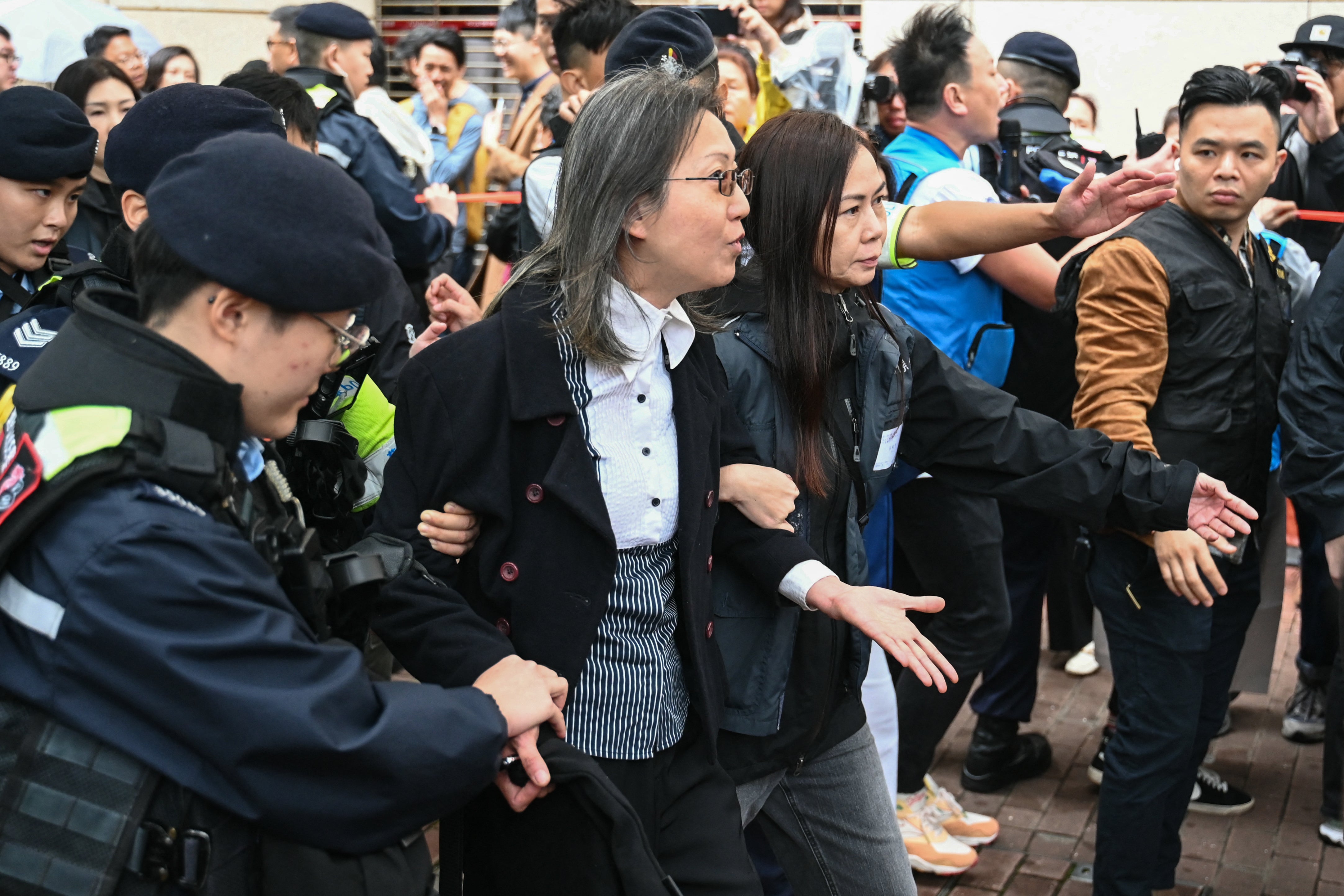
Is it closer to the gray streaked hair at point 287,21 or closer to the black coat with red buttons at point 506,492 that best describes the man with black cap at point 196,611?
the black coat with red buttons at point 506,492

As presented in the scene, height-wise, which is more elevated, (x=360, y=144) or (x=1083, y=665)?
(x=360, y=144)

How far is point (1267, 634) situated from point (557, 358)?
2936mm

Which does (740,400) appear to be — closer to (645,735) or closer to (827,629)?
(827,629)

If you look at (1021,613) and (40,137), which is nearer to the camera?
(40,137)

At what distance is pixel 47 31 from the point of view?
6.60 meters

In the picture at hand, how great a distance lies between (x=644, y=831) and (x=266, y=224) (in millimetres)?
1217

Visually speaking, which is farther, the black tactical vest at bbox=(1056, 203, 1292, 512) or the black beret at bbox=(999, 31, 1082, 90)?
the black beret at bbox=(999, 31, 1082, 90)

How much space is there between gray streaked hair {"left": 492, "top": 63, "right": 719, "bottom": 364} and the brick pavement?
2.44 metres

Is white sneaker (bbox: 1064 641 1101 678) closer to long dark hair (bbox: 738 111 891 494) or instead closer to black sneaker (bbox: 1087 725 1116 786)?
black sneaker (bbox: 1087 725 1116 786)

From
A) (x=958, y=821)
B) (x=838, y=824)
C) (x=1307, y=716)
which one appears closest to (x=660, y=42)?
(x=838, y=824)

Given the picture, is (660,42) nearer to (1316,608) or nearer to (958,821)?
(958,821)

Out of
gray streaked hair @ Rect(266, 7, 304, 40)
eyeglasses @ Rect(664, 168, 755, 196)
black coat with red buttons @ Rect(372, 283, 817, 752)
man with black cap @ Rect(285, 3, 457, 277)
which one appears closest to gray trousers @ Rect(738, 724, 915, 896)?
black coat with red buttons @ Rect(372, 283, 817, 752)

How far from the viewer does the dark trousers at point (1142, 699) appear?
3555 mm

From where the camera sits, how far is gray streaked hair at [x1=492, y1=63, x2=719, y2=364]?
2.38 meters
